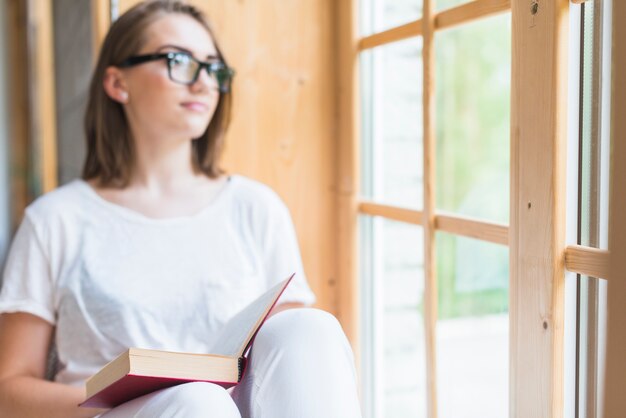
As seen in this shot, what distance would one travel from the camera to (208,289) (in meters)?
1.59

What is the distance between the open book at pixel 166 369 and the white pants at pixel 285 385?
2 cm

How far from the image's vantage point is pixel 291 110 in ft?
6.20

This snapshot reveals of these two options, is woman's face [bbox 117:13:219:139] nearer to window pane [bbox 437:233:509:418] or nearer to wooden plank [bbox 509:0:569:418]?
window pane [bbox 437:233:509:418]

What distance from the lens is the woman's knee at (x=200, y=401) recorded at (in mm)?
1057

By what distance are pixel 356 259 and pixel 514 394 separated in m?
0.74

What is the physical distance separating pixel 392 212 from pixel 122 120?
A: 25.3 inches

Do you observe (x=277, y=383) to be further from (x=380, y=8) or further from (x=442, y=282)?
(x=380, y=8)

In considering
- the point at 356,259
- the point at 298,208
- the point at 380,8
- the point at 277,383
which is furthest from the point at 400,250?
the point at 277,383

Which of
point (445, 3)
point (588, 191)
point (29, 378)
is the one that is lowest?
point (29, 378)

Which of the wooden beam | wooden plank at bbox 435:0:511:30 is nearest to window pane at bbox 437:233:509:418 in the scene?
wooden plank at bbox 435:0:511:30

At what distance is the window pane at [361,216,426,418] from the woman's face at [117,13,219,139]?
51 cm

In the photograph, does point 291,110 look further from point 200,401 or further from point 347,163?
point 200,401

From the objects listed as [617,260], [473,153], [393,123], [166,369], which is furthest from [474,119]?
[617,260]

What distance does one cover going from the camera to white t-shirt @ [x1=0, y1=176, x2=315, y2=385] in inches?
60.1
